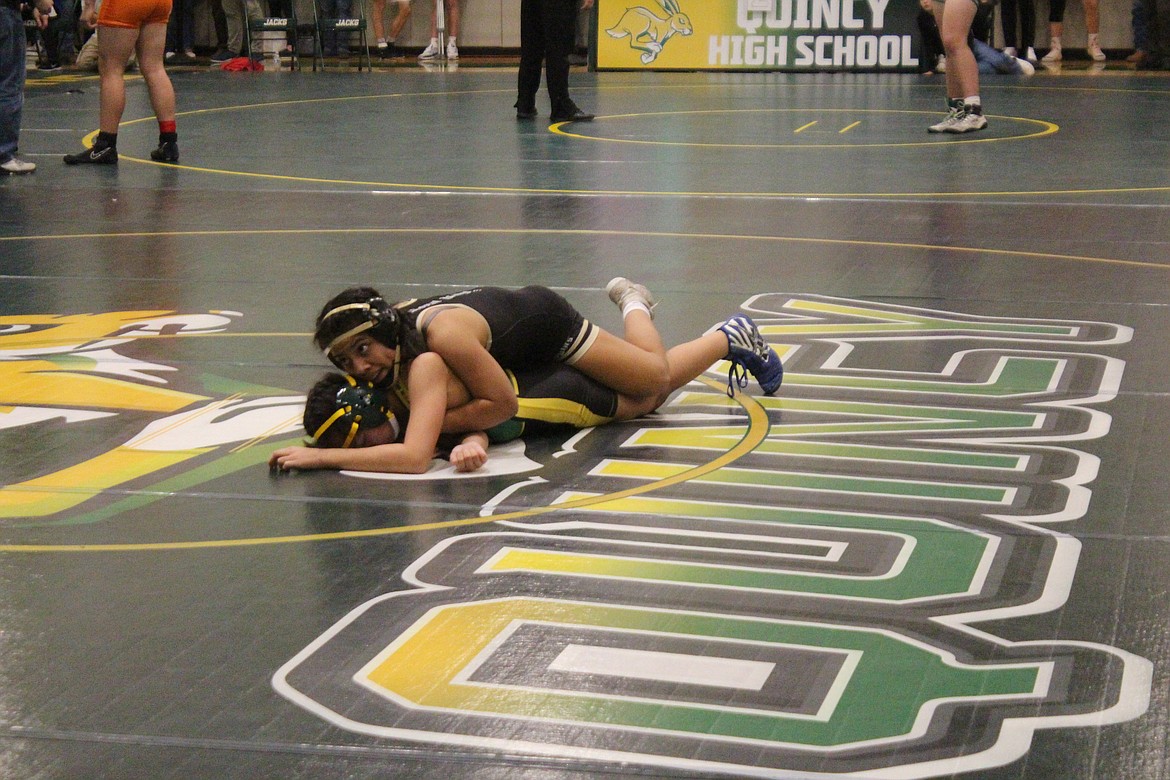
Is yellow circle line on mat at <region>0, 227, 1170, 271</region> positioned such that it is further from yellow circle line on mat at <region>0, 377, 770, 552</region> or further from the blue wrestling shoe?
yellow circle line on mat at <region>0, 377, 770, 552</region>

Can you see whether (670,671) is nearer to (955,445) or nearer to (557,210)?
(955,445)

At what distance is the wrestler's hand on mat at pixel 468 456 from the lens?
3.76 m

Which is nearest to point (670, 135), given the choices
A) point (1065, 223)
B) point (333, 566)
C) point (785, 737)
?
point (1065, 223)

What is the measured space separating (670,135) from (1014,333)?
616cm

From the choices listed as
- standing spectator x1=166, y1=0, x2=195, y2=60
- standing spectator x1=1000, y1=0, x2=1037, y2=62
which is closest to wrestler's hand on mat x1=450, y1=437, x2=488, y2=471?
standing spectator x1=1000, y1=0, x2=1037, y2=62

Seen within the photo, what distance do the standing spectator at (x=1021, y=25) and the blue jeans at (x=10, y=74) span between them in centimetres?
1175

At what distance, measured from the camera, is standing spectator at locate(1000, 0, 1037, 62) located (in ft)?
57.4

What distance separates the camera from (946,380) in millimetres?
4574

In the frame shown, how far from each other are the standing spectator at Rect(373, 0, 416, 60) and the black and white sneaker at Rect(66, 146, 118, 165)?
9.93 metres

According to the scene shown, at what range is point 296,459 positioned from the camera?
3.78 metres

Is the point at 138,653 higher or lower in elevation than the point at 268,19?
lower

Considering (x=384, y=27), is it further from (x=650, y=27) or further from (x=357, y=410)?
(x=357, y=410)

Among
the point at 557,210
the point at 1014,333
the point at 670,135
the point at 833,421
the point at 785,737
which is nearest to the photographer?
the point at 785,737

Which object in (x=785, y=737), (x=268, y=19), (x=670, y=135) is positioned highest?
(x=268, y=19)
